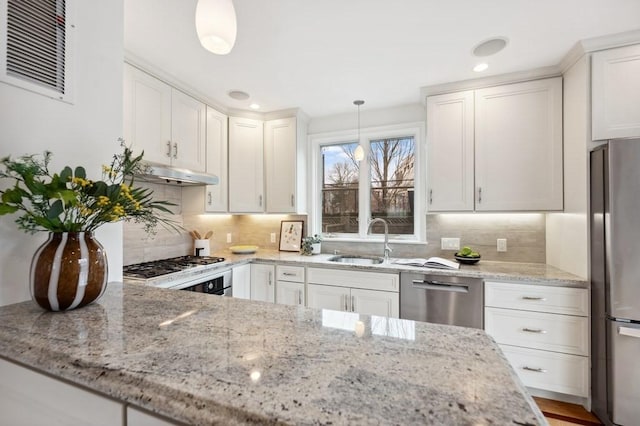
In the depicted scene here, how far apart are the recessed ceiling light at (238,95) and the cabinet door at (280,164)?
0.44 m

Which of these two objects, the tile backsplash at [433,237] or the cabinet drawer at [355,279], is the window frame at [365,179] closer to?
the tile backsplash at [433,237]

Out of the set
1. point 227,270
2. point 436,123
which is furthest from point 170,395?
point 436,123

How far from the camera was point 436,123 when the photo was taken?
2.56 metres

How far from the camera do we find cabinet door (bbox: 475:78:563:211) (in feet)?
7.28

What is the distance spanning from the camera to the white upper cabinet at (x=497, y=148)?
2.23 m

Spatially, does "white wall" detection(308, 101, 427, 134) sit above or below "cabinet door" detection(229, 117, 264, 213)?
above

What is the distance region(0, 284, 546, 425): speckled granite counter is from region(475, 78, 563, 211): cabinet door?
6.52ft

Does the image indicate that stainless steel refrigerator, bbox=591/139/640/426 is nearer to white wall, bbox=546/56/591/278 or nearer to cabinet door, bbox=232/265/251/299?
white wall, bbox=546/56/591/278

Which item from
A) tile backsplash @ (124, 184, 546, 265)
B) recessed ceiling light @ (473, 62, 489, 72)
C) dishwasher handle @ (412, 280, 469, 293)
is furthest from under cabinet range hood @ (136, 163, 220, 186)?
recessed ceiling light @ (473, 62, 489, 72)

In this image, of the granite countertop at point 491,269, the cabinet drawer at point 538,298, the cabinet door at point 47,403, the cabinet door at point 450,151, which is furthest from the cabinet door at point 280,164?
the cabinet door at point 47,403

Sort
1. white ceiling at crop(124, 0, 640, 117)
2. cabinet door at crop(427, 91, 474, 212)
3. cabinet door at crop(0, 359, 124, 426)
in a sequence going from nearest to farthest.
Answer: cabinet door at crop(0, 359, 124, 426), white ceiling at crop(124, 0, 640, 117), cabinet door at crop(427, 91, 474, 212)

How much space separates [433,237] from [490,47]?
1.66m

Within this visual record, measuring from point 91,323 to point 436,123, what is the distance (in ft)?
8.87

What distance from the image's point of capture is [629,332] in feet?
5.43
